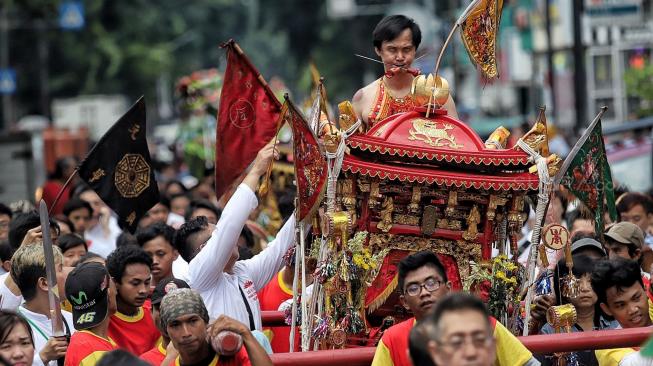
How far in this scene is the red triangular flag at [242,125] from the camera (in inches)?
326

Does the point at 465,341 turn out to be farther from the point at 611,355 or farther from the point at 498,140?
the point at 498,140

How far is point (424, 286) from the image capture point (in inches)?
258

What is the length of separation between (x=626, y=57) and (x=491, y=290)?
25.4 m

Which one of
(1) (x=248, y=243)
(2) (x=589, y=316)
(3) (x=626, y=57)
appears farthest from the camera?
(3) (x=626, y=57)

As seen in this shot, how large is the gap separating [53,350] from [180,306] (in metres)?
1.07

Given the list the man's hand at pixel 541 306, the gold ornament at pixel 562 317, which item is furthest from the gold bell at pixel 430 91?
the gold ornament at pixel 562 317

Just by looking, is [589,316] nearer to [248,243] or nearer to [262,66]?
[248,243]

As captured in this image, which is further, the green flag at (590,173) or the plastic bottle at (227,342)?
the green flag at (590,173)

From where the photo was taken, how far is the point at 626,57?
32.0 metres

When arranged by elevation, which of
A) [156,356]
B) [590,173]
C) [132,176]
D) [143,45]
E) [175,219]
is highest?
[143,45]

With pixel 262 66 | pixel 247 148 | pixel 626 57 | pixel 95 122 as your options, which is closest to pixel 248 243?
pixel 247 148

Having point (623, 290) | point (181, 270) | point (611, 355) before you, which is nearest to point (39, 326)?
point (181, 270)

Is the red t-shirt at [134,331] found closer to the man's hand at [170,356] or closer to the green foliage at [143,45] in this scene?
the man's hand at [170,356]

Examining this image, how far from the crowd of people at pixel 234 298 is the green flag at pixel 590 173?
221 mm
